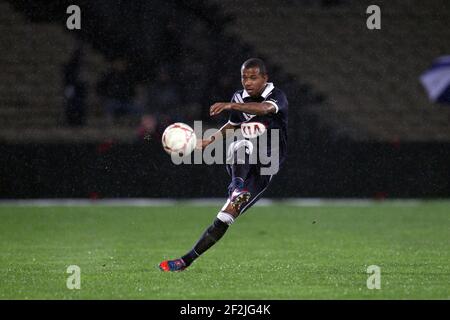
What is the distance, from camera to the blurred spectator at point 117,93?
63.8ft

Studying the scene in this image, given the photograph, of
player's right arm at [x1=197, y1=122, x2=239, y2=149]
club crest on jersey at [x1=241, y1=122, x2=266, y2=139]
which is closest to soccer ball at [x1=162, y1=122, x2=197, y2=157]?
player's right arm at [x1=197, y1=122, x2=239, y2=149]

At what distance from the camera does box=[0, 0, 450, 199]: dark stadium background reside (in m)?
17.3

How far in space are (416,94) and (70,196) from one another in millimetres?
8856

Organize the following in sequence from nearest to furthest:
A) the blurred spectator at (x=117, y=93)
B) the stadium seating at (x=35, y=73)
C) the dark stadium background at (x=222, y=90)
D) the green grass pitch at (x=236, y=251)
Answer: the green grass pitch at (x=236, y=251)
the dark stadium background at (x=222, y=90)
the blurred spectator at (x=117, y=93)
the stadium seating at (x=35, y=73)

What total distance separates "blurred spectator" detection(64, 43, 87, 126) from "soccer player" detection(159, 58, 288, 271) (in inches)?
427

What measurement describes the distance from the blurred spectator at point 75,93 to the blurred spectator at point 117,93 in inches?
18.3

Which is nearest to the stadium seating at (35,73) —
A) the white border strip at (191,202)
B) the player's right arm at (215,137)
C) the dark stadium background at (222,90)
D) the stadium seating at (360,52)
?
the dark stadium background at (222,90)

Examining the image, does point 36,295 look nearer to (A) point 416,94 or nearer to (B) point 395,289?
(B) point 395,289

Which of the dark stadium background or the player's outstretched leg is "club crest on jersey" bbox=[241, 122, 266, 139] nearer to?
the player's outstretched leg

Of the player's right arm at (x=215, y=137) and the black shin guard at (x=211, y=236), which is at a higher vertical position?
the player's right arm at (x=215, y=137)

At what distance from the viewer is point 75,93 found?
19219 millimetres

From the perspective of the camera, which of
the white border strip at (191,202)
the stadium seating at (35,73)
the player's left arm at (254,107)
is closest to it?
the player's left arm at (254,107)

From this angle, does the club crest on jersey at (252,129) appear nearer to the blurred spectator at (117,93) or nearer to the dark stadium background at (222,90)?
the dark stadium background at (222,90)

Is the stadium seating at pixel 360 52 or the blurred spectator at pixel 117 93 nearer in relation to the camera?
the blurred spectator at pixel 117 93
